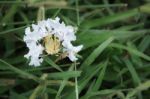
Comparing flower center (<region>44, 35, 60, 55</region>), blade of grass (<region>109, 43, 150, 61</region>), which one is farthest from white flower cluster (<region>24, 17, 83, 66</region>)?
blade of grass (<region>109, 43, 150, 61</region>)

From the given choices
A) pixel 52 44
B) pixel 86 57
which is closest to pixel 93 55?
pixel 86 57

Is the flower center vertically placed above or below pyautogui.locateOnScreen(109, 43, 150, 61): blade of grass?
below

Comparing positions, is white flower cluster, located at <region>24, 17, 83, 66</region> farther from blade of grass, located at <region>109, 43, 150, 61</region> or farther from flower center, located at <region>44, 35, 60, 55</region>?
blade of grass, located at <region>109, 43, 150, 61</region>

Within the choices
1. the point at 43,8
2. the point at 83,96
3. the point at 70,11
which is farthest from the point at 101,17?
the point at 83,96

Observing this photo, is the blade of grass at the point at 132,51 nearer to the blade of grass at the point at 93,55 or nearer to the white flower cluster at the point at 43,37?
the blade of grass at the point at 93,55

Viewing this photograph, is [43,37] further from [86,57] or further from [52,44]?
[86,57]

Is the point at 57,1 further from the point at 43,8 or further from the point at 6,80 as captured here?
the point at 6,80

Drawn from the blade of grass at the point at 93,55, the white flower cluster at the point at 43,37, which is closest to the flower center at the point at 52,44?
the white flower cluster at the point at 43,37

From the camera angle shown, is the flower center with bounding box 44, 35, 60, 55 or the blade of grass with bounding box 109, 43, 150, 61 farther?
the blade of grass with bounding box 109, 43, 150, 61
